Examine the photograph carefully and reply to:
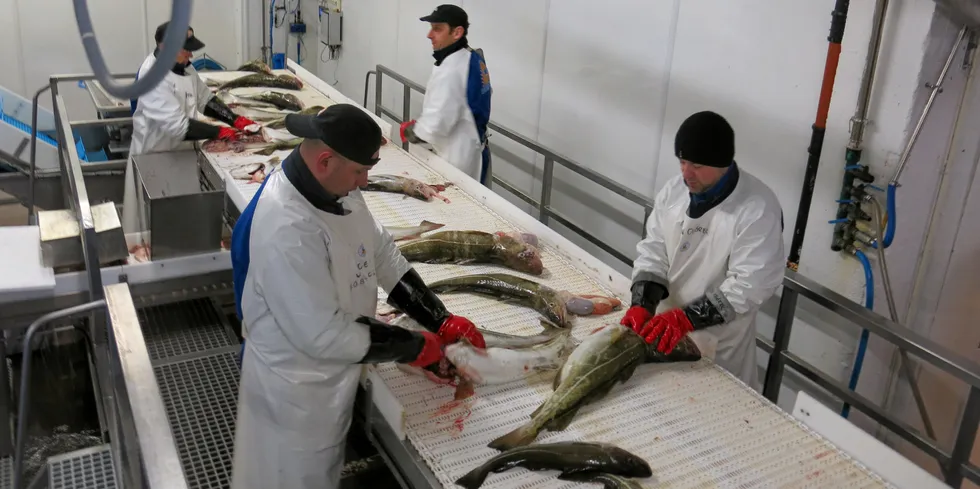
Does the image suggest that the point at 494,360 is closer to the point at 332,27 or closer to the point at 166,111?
the point at 166,111

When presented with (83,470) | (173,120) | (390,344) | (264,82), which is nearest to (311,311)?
(390,344)

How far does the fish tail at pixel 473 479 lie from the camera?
233cm

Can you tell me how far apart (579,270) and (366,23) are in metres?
6.54

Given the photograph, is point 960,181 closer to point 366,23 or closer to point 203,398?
point 203,398

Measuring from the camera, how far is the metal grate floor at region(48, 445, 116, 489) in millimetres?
3545

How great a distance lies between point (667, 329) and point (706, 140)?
2.47 feet

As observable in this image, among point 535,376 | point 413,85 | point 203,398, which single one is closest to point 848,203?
point 535,376

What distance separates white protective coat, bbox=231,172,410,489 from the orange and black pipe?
2406 mm

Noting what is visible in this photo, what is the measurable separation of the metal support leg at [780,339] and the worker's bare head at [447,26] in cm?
288

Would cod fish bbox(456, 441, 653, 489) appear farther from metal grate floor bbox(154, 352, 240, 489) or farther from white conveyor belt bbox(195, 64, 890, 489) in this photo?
metal grate floor bbox(154, 352, 240, 489)

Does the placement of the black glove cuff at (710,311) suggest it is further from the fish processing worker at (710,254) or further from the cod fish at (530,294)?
the cod fish at (530,294)

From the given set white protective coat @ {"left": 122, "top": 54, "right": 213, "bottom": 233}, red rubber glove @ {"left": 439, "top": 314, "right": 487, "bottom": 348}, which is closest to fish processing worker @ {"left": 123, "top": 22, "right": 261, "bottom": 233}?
white protective coat @ {"left": 122, "top": 54, "right": 213, "bottom": 233}

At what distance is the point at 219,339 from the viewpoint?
4.44 m

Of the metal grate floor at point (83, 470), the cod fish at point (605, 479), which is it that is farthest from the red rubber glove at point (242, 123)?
the cod fish at point (605, 479)
